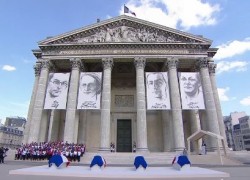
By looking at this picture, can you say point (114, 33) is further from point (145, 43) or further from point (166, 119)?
point (166, 119)

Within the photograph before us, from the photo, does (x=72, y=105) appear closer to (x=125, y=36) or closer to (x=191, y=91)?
(x=125, y=36)

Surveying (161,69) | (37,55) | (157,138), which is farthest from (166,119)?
(37,55)

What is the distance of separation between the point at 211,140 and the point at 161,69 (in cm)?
1000

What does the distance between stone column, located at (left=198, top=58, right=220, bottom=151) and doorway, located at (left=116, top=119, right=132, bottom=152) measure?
891 cm

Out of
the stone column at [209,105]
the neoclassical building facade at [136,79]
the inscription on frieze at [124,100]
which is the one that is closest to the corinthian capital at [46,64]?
the neoclassical building facade at [136,79]

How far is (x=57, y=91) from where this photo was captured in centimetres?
2119

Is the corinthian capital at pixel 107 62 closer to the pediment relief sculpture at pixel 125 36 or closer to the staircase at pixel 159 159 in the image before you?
the pediment relief sculpture at pixel 125 36

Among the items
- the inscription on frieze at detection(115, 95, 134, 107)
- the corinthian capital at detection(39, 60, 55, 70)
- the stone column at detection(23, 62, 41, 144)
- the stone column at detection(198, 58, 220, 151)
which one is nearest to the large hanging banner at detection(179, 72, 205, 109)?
the stone column at detection(198, 58, 220, 151)

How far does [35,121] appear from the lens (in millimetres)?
20672

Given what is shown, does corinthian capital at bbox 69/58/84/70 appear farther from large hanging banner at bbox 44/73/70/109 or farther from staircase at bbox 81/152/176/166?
staircase at bbox 81/152/176/166

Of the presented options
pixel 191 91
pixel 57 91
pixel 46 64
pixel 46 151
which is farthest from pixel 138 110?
pixel 46 64

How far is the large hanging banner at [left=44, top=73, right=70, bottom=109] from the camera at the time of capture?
68.1ft

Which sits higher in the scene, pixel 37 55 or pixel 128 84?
pixel 37 55

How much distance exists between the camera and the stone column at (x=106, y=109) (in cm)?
1938
